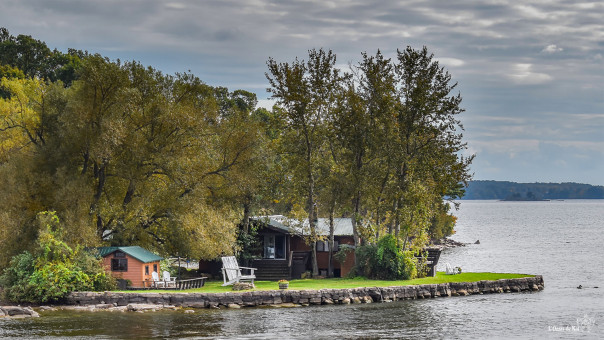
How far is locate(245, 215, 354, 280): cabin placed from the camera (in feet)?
161

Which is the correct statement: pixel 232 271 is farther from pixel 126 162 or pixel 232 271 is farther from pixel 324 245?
pixel 324 245

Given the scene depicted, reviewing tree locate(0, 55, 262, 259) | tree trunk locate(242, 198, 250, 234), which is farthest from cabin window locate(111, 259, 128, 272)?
tree trunk locate(242, 198, 250, 234)

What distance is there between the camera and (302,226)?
161 ft

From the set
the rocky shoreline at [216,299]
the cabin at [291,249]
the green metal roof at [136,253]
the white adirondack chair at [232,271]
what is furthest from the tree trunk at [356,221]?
the green metal roof at [136,253]

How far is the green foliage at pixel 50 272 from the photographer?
37344 millimetres

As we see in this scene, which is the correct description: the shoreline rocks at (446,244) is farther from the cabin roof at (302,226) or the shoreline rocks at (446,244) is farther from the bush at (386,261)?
the bush at (386,261)

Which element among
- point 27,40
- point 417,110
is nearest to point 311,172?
point 417,110

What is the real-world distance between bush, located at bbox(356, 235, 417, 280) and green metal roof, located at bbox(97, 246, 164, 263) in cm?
1270

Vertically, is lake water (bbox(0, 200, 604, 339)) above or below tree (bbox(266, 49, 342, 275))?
below

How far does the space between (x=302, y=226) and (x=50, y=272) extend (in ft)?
56.3

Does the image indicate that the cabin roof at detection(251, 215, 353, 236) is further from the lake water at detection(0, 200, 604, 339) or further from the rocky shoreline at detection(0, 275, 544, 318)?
the lake water at detection(0, 200, 604, 339)

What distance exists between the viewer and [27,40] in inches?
3440

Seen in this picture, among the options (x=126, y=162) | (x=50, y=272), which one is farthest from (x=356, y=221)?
(x=50, y=272)

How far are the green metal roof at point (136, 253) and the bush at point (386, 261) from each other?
500 inches
